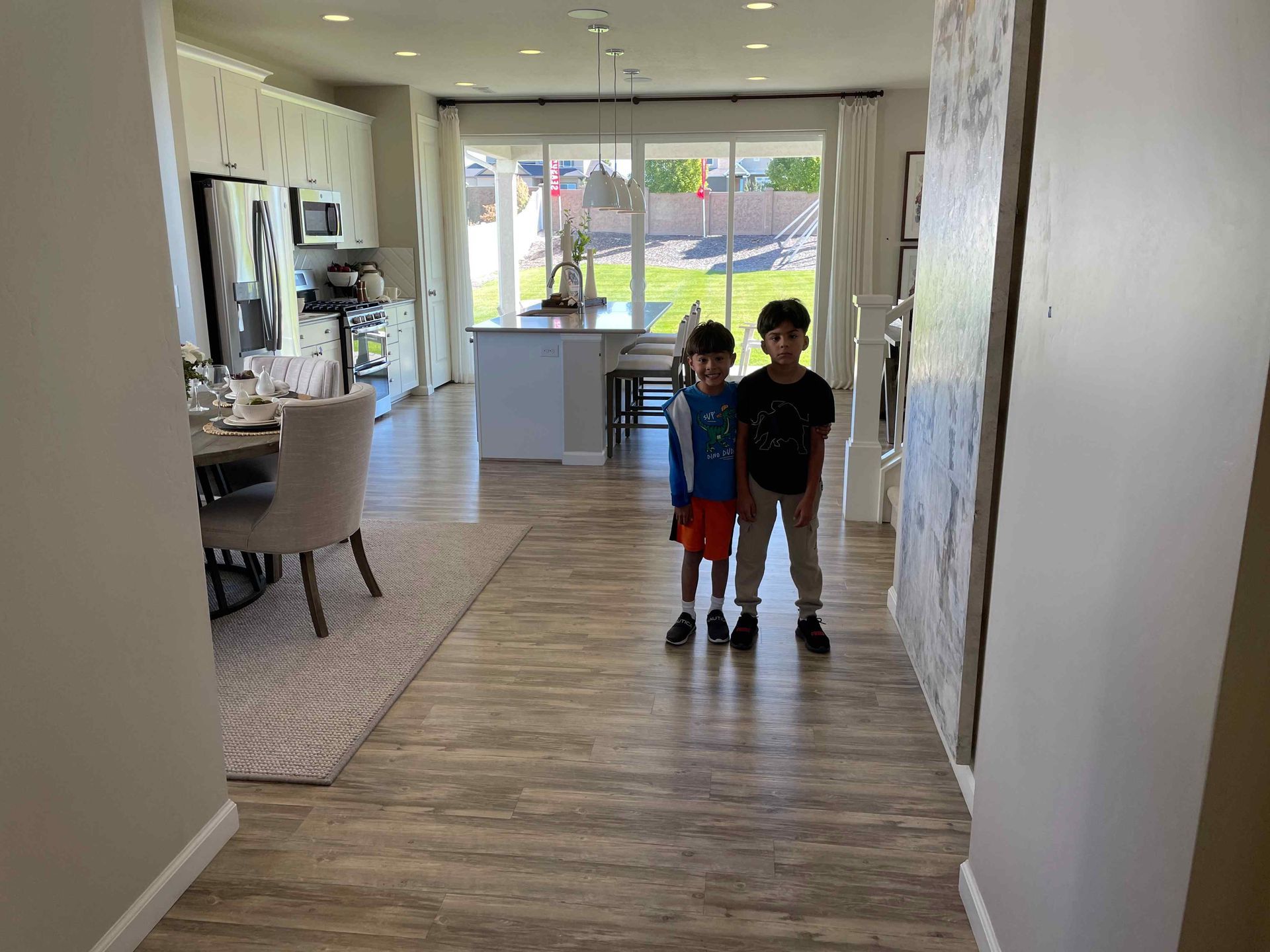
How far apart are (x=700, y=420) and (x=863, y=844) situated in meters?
1.41

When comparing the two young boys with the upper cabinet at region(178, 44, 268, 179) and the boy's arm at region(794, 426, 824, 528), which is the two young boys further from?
the upper cabinet at region(178, 44, 268, 179)

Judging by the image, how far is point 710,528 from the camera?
3.20 metres

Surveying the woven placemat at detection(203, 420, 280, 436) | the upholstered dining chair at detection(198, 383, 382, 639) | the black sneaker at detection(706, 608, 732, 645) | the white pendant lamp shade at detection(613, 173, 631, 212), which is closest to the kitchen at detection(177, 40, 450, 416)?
the woven placemat at detection(203, 420, 280, 436)


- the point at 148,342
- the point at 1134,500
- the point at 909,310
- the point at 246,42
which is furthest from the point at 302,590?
the point at 246,42

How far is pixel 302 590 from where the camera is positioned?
3.85 meters

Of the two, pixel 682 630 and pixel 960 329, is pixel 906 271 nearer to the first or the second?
pixel 682 630

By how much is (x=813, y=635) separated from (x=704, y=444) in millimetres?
782

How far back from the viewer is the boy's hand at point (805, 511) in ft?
10.1

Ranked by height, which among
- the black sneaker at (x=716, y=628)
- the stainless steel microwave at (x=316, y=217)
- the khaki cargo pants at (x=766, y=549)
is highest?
the stainless steel microwave at (x=316, y=217)

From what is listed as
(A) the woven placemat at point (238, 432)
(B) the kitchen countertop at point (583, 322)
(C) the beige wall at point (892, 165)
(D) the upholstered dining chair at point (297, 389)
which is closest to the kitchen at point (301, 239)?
(D) the upholstered dining chair at point (297, 389)

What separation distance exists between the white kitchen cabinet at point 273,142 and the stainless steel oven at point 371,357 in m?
1.20

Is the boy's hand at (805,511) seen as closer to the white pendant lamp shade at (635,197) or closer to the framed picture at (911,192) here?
the white pendant lamp shade at (635,197)

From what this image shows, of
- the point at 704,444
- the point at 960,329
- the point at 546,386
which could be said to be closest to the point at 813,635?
the point at 704,444

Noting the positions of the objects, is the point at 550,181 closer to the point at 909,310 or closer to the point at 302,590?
the point at 909,310
